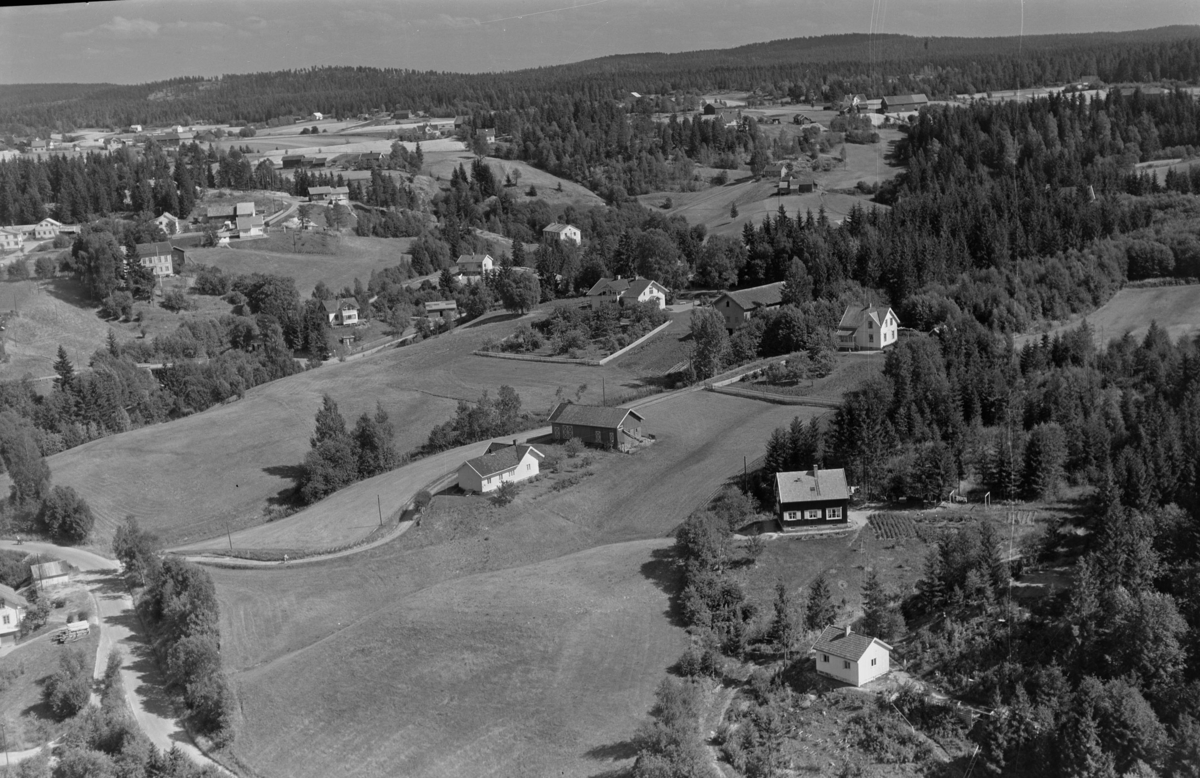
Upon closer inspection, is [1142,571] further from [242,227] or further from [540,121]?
[540,121]

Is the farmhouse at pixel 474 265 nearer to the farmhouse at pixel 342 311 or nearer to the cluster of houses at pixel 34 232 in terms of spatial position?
the farmhouse at pixel 342 311

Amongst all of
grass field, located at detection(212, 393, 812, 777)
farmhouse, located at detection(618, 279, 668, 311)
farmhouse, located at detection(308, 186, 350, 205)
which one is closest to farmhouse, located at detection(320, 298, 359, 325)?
farmhouse, located at detection(618, 279, 668, 311)

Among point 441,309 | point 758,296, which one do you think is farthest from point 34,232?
point 758,296

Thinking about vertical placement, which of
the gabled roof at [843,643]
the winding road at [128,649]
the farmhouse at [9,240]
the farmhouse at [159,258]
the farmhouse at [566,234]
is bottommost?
the winding road at [128,649]

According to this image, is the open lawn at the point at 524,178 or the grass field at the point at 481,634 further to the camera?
the open lawn at the point at 524,178

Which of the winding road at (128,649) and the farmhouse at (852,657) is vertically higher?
the farmhouse at (852,657)

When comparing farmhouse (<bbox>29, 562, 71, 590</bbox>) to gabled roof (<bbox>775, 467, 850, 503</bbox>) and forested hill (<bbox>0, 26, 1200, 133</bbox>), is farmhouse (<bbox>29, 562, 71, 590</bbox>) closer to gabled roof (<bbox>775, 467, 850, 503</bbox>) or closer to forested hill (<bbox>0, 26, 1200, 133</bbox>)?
gabled roof (<bbox>775, 467, 850, 503</bbox>)

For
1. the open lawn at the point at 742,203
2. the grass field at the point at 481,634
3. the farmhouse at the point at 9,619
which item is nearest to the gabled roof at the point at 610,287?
the open lawn at the point at 742,203
